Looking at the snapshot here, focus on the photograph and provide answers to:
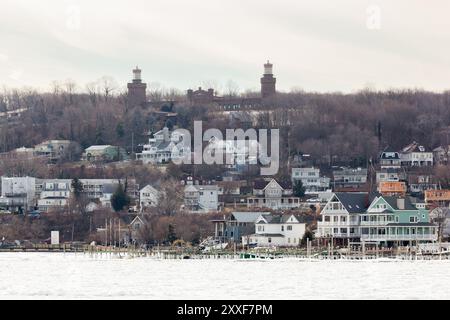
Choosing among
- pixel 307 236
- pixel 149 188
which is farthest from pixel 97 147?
pixel 307 236

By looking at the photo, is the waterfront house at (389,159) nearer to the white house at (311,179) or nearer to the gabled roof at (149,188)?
the white house at (311,179)

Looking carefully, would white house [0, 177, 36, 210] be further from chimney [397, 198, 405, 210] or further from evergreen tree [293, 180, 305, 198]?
chimney [397, 198, 405, 210]

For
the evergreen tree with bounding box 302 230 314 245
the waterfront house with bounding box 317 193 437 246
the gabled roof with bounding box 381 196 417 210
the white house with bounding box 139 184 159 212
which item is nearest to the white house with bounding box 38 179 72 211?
the white house with bounding box 139 184 159 212

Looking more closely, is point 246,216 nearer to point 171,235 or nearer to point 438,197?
point 171,235

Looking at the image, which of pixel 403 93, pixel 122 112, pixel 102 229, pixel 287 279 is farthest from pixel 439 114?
pixel 287 279

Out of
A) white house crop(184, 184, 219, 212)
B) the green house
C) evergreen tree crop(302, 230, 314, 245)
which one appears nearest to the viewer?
the green house
